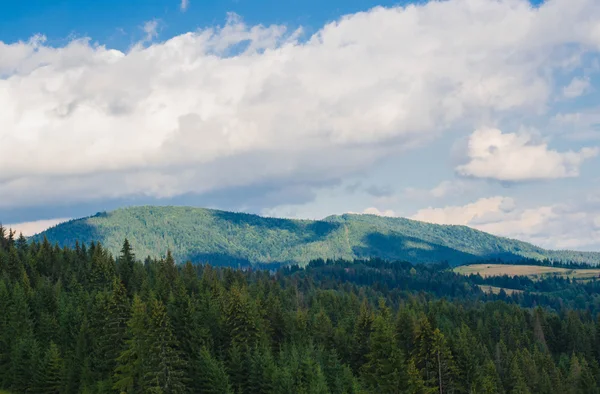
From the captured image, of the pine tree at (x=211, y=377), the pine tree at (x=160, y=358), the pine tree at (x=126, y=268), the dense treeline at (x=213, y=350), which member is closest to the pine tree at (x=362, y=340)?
the dense treeline at (x=213, y=350)

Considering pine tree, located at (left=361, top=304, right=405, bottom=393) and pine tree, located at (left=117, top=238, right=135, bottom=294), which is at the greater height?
pine tree, located at (left=117, top=238, right=135, bottom=294)

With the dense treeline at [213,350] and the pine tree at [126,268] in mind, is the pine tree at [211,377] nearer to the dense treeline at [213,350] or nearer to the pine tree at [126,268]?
the dense treeline at [213,350]

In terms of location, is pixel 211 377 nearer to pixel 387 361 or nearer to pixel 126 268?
pixel 387 361

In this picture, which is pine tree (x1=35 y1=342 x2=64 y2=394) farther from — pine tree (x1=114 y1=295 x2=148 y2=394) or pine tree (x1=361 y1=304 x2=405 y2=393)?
pine tree (x1=361 y1=304 x2=405 y2=393)

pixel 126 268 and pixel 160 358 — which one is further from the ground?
pixel 126 268

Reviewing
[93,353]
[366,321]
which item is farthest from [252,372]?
[366,321]

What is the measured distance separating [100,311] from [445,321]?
12084 cm

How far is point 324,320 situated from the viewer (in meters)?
139

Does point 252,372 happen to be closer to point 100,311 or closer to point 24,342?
point 100,311

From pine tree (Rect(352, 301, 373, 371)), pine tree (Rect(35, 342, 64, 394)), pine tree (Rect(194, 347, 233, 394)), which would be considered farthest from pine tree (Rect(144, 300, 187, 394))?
pine tree (Rect(352, 301, 373, 371))

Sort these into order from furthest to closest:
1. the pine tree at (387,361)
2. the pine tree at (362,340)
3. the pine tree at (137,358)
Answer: the pine tree at (362,340)
the pine tree at (387,361)
the pine tree at (137,358)

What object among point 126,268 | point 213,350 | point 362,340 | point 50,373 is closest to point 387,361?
point 213,350

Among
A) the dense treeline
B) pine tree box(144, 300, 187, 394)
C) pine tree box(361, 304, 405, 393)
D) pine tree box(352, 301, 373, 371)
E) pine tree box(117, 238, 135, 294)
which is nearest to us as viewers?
pine tree box(144, 300, 187, 394)

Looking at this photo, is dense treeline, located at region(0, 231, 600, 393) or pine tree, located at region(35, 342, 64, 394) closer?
dense treeline, located at region(0, 231, 600, 393)
